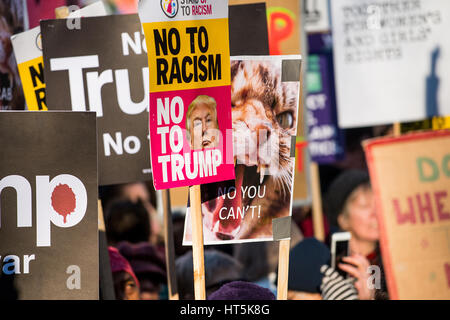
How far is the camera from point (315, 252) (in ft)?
13.0

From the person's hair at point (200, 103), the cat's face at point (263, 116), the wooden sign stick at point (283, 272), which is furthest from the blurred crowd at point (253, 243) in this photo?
the person's hair at point (200, 103)

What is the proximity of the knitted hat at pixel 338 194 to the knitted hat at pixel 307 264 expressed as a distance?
22 cm

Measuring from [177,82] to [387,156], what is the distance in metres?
1.04

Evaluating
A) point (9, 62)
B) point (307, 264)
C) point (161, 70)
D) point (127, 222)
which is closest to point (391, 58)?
point (307, 264)

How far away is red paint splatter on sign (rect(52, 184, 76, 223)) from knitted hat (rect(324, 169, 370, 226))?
2183mm

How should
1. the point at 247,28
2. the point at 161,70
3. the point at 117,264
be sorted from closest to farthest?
1. the point at 161,70
2. the point at 247,28
3. the point at 117,264

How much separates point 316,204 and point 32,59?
2051 mm

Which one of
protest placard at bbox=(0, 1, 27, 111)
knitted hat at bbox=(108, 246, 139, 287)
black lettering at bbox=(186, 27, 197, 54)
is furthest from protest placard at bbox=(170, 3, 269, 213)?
knitted hat at bbox=(108, 246, 139, 287)

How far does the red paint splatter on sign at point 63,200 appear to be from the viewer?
2352mm

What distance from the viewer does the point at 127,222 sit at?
13.9 ft

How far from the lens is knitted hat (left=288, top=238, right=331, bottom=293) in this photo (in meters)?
3.70

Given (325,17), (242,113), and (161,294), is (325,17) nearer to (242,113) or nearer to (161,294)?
(242,113)

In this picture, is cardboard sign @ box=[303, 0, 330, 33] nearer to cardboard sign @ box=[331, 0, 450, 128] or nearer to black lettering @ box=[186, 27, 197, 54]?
cardboard sign @ box=[331, 0, 450, 128]

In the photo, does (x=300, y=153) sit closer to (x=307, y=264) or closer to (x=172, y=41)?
(x=307, y=264)
